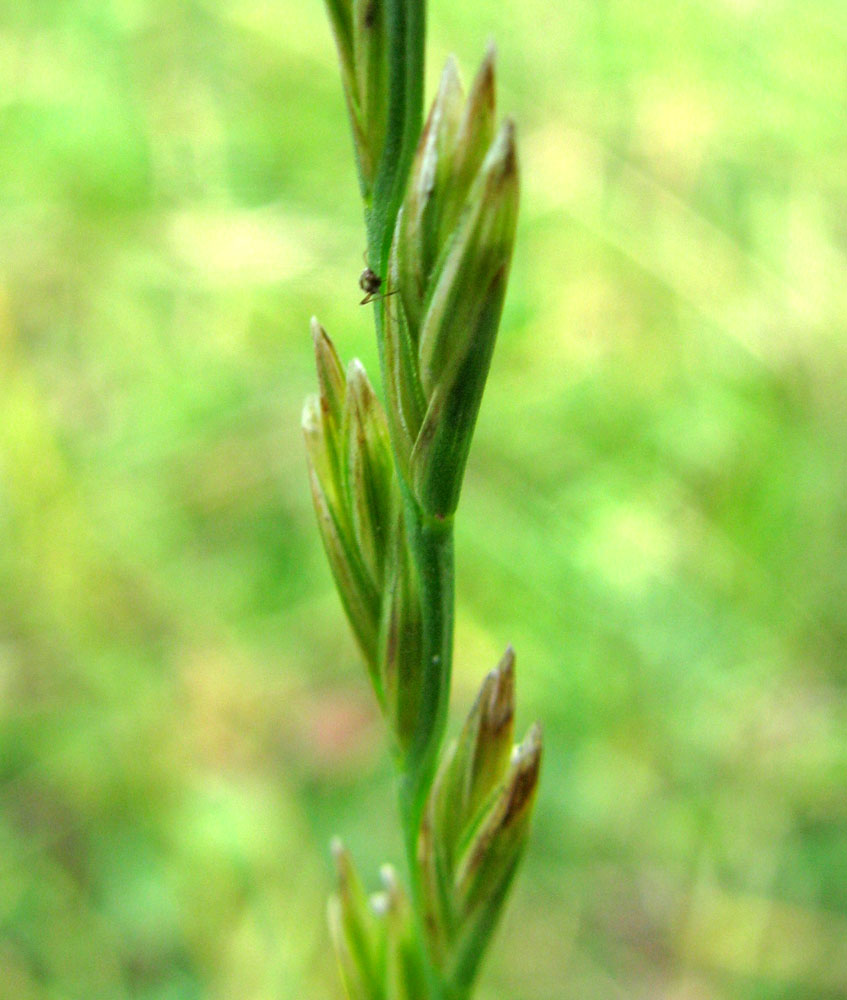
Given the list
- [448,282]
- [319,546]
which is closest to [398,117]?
[448,282]

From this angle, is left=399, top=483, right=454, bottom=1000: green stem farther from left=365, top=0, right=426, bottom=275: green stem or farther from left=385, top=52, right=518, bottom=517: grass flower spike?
left=365, top=0, right=426, bottom=275: green stem

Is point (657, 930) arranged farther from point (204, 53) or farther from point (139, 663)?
point (204, 53)

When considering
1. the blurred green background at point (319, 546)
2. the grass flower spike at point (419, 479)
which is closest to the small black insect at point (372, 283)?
the grass flower spike at point (419, 479)

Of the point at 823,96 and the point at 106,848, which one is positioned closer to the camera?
the point at 106,848

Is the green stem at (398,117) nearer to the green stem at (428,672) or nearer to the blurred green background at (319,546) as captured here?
the green stem at (428,672)

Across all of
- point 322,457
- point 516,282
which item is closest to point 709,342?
point 516,282

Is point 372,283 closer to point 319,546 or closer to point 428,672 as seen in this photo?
point 428,672
